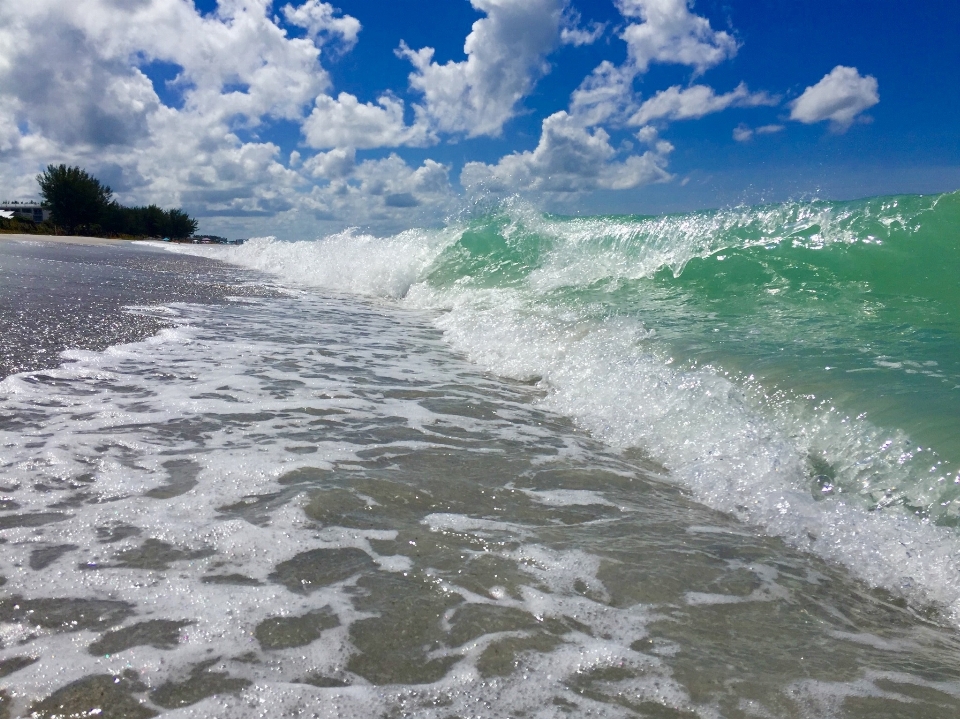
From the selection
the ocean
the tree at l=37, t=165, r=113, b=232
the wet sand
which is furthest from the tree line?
the ocean

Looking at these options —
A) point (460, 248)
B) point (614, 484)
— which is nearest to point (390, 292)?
point (460, 248)

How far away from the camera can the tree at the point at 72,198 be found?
5150 centimetres

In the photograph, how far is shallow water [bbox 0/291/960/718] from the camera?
1853mm

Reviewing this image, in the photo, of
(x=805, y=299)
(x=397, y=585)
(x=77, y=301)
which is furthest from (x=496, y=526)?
(x=77, y=301)

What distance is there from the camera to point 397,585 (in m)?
2.39

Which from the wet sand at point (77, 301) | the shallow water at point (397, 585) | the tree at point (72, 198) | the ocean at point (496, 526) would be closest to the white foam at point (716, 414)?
the ocean at point (496, 526)

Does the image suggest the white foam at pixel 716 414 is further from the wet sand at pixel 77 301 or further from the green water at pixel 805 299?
the wet sand at pixel 77 301

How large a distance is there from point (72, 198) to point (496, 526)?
195 feet

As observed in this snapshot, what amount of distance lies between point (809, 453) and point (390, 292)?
1133 centimetres

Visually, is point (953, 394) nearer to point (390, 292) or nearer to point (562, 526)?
point (562, 526)

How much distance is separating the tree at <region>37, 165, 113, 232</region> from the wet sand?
44608 millimetres

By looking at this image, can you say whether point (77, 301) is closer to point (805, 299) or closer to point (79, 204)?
point (805, 299)

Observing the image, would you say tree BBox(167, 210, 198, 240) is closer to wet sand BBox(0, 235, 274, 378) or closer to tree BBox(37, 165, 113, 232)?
tree BBox(37, 165, 113, 232)

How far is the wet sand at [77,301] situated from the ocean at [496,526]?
0.32 metres
